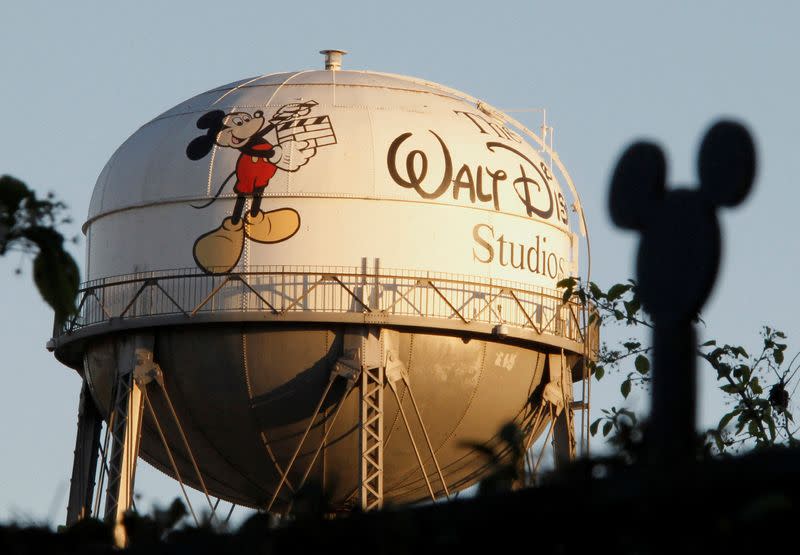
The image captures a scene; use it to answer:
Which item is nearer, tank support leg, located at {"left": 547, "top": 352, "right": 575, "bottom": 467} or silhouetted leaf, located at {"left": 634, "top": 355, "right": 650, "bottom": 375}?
silhouetted leaf, located at {"left": 634, "top": 355, "right": 650, "bottom": 375}

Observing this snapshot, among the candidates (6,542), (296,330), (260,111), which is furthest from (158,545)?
(260,111)

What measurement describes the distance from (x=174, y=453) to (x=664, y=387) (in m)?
22.5

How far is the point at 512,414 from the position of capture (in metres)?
32.9

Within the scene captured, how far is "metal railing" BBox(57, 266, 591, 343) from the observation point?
102 ft

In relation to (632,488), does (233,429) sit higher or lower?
higher

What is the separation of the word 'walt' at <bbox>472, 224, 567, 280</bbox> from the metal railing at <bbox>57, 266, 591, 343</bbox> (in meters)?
0.41

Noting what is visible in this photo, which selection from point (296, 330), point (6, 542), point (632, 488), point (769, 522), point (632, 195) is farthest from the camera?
point (296, 330)

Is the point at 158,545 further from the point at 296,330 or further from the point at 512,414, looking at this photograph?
the point at 512,414

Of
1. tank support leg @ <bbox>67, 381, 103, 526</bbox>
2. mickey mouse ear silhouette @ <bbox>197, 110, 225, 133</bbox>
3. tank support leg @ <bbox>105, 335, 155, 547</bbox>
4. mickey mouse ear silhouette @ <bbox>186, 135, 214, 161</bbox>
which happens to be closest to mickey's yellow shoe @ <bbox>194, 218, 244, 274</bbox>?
mickey mouse ear silhouette @ <bbox>186, 135, 214, 161</bbox>

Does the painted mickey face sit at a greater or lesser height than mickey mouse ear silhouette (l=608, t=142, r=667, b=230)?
greater

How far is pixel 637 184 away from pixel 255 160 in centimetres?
2027

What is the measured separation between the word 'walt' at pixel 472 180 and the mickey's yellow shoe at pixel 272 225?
1.96 meters

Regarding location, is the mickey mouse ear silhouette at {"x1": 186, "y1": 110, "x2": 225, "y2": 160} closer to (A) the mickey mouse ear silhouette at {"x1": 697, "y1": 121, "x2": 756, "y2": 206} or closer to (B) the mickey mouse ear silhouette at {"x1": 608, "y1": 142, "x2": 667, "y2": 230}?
(B) the mickey mouse ear silhouette at {"x1": 608, "y1": 142, "x2": 667, "y2": 230}

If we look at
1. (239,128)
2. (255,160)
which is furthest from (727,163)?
(239,128)
